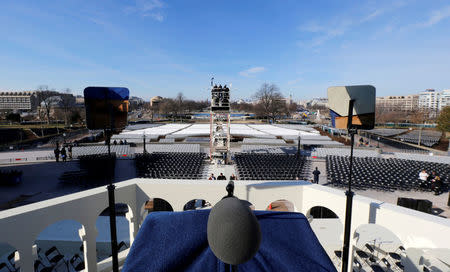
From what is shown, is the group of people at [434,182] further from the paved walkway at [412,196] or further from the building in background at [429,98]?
the building in background at [429,98]

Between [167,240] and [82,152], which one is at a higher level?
[167,240]

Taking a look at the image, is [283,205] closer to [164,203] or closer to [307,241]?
[164,203]

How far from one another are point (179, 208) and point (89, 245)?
2.46 metres

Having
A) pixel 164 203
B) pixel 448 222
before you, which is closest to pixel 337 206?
pixel 448 222

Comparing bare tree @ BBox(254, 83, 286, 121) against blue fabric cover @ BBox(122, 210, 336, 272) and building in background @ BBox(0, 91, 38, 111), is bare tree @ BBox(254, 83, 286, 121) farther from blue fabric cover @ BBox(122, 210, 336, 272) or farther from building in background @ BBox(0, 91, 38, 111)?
building in background @ BBox(0, 91, 38, 111)

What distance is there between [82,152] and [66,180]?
610cm

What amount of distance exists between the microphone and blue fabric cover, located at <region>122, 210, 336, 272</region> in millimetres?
921

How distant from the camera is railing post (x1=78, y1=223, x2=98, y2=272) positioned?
5.64m

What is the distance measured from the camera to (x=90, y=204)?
5633 millimetres

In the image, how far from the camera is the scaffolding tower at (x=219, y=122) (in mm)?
17531

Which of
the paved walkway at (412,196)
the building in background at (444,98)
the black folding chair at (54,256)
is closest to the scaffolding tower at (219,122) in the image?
the paved walkway at (412,196)

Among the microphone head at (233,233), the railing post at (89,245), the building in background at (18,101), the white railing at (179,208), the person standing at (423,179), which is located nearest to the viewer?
the microphone head at (233,233)

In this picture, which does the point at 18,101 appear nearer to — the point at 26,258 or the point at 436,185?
the point at 26,258

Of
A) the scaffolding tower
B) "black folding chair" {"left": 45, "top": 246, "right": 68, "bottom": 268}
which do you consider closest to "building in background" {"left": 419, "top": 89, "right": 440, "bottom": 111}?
the scaffolding tower
